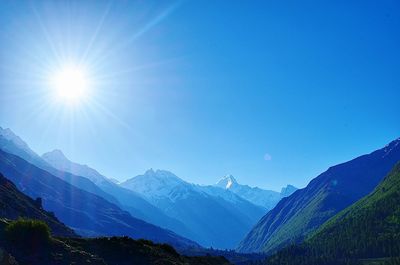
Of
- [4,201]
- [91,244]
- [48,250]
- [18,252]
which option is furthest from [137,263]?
[4,201]

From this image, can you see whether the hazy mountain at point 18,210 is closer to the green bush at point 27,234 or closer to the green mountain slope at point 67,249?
the green mountain slope at point 67,249

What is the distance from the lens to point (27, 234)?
1425 inches

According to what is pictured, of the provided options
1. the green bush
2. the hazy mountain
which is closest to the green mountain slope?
the green bush

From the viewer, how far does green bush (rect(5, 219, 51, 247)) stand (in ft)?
117

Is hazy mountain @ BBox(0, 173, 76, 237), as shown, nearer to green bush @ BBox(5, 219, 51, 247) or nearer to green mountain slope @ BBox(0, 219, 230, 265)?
green mountain slope @ BBox(0, 219, 230, 265)

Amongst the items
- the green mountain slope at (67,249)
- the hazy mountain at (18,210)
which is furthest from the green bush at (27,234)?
the hazy mountain at (18,210)

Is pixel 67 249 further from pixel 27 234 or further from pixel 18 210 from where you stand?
pixel 18 210

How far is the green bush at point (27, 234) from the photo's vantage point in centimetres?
3569

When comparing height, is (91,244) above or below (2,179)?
below

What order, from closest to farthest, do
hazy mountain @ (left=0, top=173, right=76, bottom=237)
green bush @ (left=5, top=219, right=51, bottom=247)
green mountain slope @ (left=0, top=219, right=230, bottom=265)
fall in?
1. green mountain slope @ (left=0, top=219, right=230, bottom=265)
2. green bush @ (left=5, top=219, right=51, bottom=247)
3. hazy mountain @ (left=0, top=173, right=76, bottom=237)

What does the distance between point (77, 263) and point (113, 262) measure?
5.22 meters

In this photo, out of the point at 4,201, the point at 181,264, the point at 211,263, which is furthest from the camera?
the point at 4,201

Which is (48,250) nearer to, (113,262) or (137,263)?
(113,262)

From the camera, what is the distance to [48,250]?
36.3 meters
